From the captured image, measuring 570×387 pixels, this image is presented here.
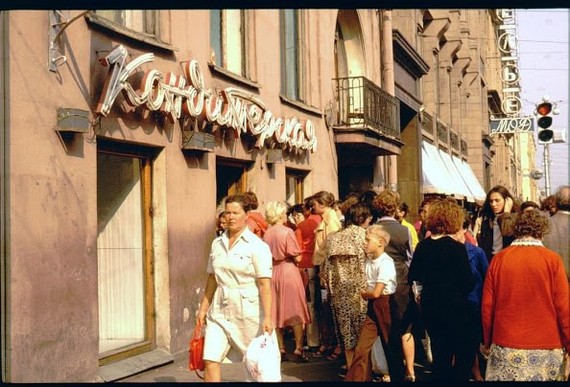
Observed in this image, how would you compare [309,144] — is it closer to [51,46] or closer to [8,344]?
[51,46]

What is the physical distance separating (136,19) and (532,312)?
5925mm

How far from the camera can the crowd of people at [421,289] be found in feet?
21.1

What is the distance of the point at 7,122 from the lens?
24.4 ft

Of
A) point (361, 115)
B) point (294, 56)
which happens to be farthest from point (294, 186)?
point (361, 115)

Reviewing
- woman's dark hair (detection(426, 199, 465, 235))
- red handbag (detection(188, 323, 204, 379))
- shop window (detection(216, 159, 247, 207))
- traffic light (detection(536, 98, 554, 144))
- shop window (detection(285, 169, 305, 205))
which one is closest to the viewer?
red handbag (detection(188, 323, 204, 379))

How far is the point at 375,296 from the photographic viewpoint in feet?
26.7

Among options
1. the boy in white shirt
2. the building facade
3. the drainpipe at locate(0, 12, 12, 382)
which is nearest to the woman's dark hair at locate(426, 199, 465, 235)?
the boy in white shirt

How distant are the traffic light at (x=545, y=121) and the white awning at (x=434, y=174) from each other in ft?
35.2

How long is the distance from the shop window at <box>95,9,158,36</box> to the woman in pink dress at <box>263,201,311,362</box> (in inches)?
101

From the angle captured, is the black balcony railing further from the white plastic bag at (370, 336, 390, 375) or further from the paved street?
the white plastic bag at (370, 336, 390, 375)

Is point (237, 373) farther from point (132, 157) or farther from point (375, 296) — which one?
point (132, 157)

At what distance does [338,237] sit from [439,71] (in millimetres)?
29653

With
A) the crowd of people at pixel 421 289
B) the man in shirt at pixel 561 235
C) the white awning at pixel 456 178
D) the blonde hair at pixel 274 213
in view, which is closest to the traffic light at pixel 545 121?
the crowd of people at pixel 421 289

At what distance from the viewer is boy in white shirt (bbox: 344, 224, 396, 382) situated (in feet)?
26.8
